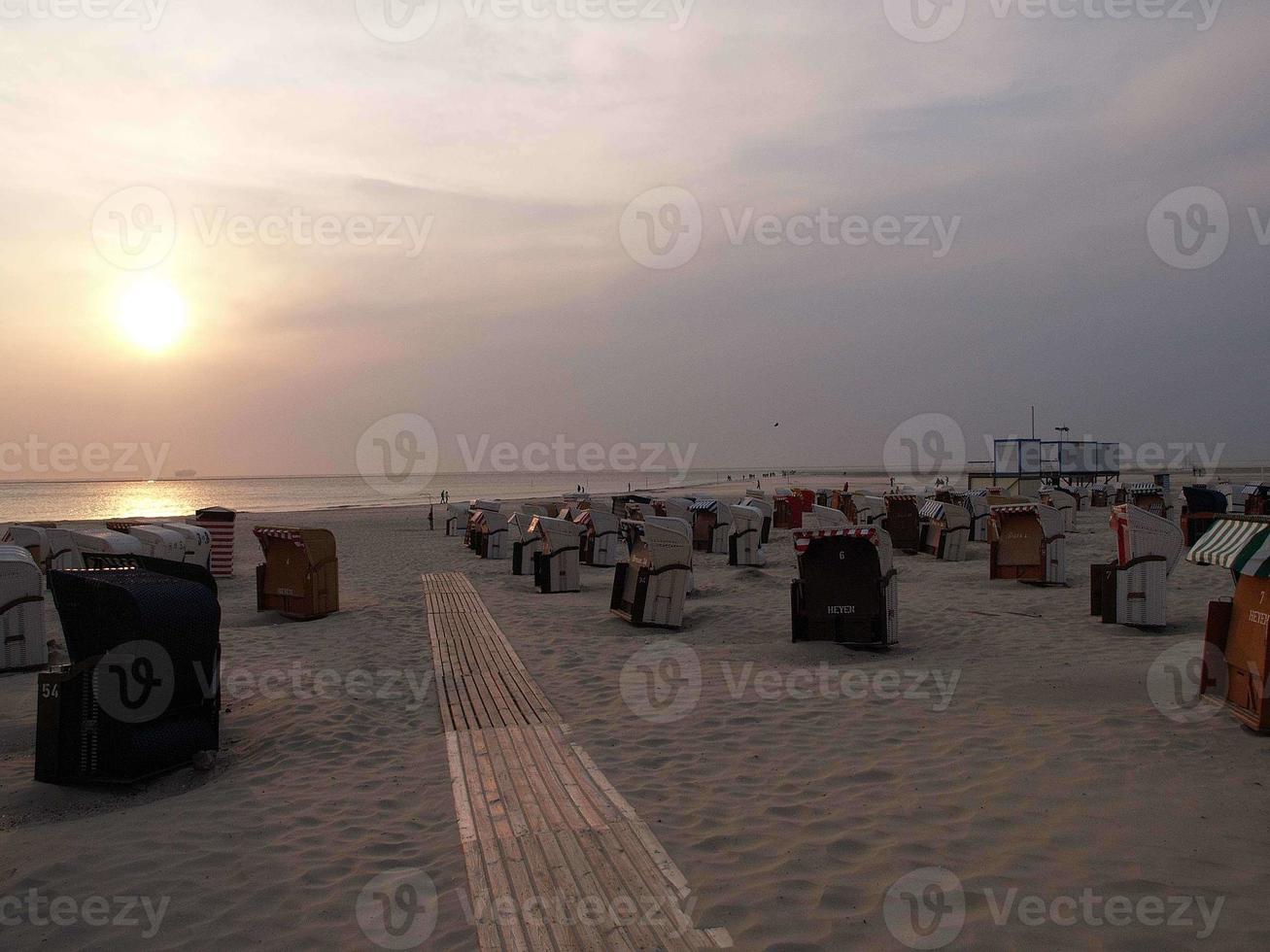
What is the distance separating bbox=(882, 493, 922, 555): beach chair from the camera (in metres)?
23.0

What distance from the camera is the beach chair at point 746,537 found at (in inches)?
814

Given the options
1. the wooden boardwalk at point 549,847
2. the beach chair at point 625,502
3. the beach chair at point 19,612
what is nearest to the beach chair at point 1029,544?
the wooden boardwalk at point 549,847

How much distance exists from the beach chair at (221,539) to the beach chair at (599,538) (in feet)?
28.6

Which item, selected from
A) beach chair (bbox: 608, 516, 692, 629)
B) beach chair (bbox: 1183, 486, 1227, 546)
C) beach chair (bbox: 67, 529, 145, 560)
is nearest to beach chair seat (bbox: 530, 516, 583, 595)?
beach chair (bbox: 608, 516, 692, 629)

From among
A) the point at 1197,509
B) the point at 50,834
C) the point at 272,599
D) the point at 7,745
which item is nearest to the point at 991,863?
the point at 50,834

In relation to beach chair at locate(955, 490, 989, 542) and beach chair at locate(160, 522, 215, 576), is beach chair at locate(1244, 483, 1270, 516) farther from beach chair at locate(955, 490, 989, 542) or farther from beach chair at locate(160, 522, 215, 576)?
beach chair at locate(160, 522, 215, 576)

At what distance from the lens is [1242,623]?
270 inches

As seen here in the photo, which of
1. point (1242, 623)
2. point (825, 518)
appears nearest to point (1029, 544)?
point (825, 518)

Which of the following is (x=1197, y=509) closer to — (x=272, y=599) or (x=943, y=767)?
(x=943, y=767)

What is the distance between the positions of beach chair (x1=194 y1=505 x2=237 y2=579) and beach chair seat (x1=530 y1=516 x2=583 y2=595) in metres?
8.36

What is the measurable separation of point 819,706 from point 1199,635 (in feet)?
18.8

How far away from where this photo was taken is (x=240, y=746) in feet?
24.0

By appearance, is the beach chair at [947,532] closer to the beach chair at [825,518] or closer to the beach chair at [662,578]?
the beach chair at [825,518]

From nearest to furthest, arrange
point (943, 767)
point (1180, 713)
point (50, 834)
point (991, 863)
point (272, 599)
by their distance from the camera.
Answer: point (991, 863) < point (50, 834) < point (943, 767) < point (1180, 713) < point (272, 599)
